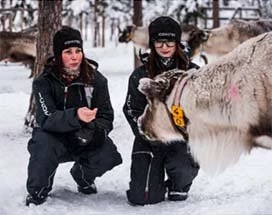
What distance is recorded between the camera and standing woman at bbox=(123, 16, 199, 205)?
15.8 feet

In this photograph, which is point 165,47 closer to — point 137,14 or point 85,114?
point 85,114

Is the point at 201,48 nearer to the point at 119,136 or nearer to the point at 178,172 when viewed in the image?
the point at 119,136

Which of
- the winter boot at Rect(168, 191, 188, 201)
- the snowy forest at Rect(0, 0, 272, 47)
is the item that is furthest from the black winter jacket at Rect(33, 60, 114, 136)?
the snowy forest at Rect(0, 0, 272, 47)

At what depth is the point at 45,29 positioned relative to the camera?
7723 mm

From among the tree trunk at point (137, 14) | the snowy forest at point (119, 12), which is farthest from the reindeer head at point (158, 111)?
the snowy forest at point (119, 12)

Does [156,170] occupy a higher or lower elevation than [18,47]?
lower

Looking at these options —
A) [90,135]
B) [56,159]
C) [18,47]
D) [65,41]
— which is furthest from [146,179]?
[18,47]

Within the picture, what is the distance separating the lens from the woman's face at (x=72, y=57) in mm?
4734

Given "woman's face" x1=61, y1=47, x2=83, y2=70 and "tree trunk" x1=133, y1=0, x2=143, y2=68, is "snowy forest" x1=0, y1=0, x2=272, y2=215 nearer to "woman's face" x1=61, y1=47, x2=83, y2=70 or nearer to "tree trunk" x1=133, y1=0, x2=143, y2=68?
"woman's face" x1=61, y1=47, x2=83, y2=70

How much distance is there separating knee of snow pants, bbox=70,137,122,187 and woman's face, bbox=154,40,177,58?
2.77 ft

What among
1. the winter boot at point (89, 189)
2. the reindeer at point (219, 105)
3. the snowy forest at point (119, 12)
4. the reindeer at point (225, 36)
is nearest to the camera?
the reindeer at point (219, 105)

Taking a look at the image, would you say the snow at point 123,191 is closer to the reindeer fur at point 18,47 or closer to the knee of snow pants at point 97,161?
the knee of snow pants at point 97,161

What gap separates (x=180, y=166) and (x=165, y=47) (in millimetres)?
964

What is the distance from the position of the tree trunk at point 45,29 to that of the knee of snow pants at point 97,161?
2888 mm
